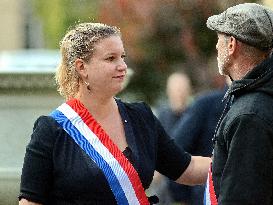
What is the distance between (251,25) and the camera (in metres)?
4.22

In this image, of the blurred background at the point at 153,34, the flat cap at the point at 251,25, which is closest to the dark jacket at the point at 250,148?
the flat cap at the point at 251,25

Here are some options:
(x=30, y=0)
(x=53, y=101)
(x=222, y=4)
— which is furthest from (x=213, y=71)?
(x=53, y=101)

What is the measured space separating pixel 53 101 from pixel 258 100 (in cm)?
550

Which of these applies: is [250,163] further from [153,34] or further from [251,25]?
[153,34]

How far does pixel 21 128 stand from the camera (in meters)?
9.35

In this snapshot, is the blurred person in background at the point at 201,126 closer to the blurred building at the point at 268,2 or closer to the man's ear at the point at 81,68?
the man's ear at the point at 81,68

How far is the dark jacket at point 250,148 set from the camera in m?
3.99

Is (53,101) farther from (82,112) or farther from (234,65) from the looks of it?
(234,65)

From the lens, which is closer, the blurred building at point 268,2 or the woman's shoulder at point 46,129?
the woman's shoulder at point 46,129

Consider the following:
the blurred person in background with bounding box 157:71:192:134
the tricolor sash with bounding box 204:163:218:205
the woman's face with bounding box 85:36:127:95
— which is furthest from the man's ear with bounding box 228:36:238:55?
the blurred person in background with bounding box 157:71:192:134

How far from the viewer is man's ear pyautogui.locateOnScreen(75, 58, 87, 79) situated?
4.91m

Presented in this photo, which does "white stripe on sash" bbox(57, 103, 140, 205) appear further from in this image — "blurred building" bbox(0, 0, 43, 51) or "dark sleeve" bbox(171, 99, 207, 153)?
"blurred building" bbox(0, 0, 43, 51)

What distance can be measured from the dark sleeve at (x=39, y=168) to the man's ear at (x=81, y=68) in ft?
0.99

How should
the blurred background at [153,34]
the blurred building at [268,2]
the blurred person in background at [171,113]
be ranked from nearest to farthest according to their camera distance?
1. the blurred person in background at [171,113]
2. the blurred building at [268,2]
3. the blurred background at [153,34]
